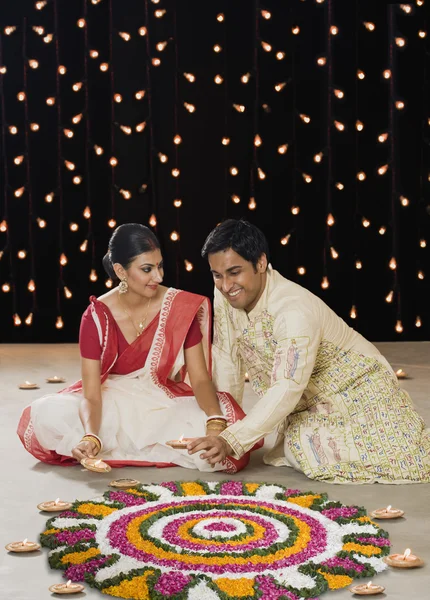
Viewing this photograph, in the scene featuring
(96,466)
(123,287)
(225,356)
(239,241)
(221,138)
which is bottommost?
(96,466)

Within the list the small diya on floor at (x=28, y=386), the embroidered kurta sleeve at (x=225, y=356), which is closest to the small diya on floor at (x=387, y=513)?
the embroidered kurta sleeve at (x=225, y=356)

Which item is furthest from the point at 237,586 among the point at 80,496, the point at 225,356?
the point at 225,356

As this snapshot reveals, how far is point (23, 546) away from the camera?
2.52 m

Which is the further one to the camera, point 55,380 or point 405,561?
point 55,380

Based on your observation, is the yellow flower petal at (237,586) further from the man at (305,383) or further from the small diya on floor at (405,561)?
the man at (305,383)

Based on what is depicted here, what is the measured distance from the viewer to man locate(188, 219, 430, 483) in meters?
3.11

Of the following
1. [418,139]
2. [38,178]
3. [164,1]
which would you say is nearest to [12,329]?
[38,178]

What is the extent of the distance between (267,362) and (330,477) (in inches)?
17.5

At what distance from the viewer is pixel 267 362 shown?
3.33 meters

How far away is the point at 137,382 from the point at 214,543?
1.20 metres

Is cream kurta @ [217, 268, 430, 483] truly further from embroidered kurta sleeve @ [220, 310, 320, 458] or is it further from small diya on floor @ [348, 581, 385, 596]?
small diya on floor @ [348, 581, 385, 596]

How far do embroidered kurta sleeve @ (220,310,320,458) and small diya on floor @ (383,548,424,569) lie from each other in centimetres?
78

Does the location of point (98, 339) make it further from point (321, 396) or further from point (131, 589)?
point (131, 589)

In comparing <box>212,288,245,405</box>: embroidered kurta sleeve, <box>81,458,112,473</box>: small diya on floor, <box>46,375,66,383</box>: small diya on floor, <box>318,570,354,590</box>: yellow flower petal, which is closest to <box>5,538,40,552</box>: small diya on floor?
<box>81,458,112,473</box>: small diya on floor
